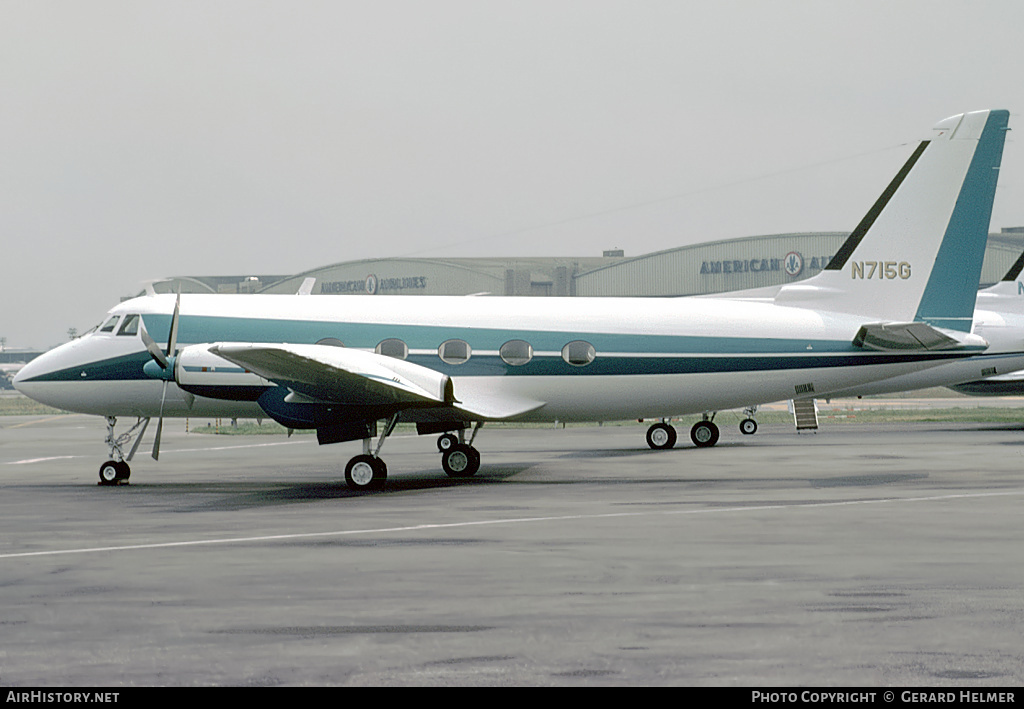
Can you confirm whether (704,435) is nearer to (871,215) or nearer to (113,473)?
(871,215)

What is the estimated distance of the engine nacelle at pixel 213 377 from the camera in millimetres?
21797

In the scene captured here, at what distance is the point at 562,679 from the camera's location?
24.5 feet

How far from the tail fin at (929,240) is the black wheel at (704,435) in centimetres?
954

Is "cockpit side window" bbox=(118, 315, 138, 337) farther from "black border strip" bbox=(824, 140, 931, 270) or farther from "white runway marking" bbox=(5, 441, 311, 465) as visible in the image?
"black border strip" bbox=(824, 140, 931, 270)

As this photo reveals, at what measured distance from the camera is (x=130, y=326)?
24.8 m

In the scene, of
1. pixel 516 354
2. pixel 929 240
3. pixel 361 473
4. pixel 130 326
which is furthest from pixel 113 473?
pixel 929 240

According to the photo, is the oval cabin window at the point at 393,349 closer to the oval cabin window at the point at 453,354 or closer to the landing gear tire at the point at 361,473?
the oval cabin window at the point at 453,354

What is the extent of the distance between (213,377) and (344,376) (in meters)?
3.36

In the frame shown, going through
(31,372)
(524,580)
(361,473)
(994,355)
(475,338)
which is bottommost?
(524,580)

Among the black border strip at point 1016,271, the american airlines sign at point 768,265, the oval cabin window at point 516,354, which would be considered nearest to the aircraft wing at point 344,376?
the oval cabin window at point 516,354

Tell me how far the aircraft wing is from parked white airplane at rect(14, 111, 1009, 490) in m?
1.41

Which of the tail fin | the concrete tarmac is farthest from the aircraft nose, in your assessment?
the tail fin

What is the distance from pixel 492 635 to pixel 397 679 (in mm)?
1469

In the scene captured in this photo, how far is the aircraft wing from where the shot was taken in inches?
774
